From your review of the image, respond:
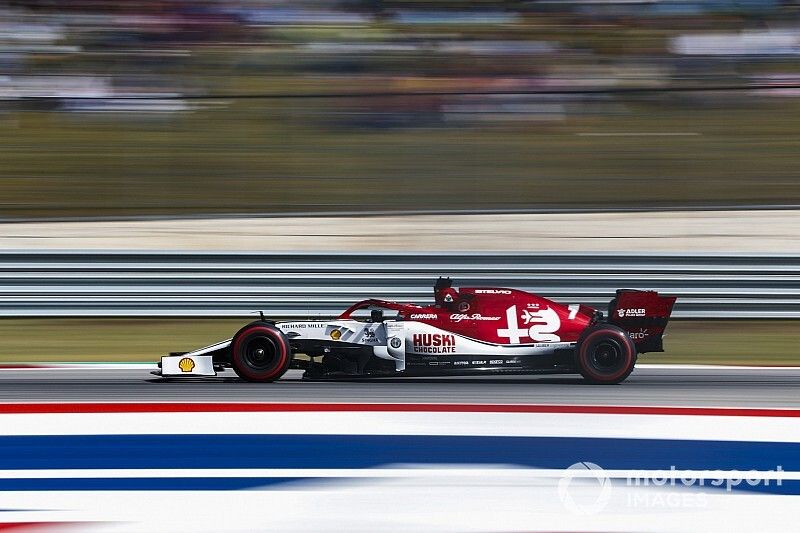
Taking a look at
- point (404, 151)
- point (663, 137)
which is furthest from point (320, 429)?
Answer: point (663, 137)

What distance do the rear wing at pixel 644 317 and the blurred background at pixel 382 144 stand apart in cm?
165

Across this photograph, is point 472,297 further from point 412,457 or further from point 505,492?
point 505,492

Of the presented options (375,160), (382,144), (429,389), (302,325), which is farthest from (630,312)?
(382,144)

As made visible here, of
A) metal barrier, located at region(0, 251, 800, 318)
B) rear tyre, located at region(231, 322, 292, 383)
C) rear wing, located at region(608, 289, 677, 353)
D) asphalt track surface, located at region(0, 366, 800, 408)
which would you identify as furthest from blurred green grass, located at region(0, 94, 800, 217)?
rear tyre, located at region(231, 322, 292, 383)

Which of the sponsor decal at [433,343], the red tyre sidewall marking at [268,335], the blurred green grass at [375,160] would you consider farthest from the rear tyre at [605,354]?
the blurred green grass at [375,160]

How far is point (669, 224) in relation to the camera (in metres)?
10.8

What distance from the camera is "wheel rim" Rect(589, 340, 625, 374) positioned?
7.12 m

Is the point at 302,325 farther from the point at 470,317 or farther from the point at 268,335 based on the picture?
the point at 470,317

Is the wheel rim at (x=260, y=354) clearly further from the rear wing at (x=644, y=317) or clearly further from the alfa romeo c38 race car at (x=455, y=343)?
the rear wing at (x=644, y=317)

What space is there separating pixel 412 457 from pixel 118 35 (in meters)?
10.7

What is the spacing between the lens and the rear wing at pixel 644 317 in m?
7.21

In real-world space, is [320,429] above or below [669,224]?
below

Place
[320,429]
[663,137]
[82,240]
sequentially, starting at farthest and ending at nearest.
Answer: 1. [663,137]
2. [82,240]
3. [320,429]

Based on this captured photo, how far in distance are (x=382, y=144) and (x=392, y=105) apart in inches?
39.5
